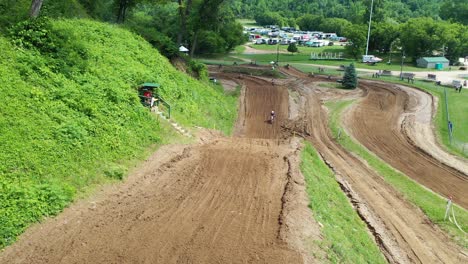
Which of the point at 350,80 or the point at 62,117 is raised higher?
the point at 62,117

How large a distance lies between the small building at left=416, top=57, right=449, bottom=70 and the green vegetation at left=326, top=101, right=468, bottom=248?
6964cm

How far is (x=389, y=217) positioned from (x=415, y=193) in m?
5.18

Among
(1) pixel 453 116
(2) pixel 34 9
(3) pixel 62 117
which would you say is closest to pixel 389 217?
(3) pixel 62 117

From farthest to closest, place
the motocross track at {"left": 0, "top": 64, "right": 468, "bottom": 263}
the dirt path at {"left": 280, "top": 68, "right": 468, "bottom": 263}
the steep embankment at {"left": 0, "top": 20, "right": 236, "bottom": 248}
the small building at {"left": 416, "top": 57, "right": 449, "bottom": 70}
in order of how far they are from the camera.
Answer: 1. the small building at {"left": 416, "top": 57, "right": 449, "bottom": 70}
2. the dirt path at {"left": 280, "top": 68, "right": 468, "bottom": 263}
3. the steep embankment at {"left": 0, "top": 20, "right": 236, "bottom": 248}
4. the motocross track at {"left": 0, "top": 64, "right": 468, "bottom": 263}

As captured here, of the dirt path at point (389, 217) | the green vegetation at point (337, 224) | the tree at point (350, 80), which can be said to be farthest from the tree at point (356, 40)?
the green vegetation at point (337, 224)

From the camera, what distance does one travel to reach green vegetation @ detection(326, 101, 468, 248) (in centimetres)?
2310

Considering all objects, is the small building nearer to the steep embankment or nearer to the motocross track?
the motocross track

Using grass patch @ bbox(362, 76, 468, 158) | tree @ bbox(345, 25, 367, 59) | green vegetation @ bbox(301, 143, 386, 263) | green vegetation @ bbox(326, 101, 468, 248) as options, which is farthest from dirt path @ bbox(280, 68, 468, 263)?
tree @ bbox(345, 25, 367, 59)

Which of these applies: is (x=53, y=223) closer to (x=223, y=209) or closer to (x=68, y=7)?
(x=223, y=209)

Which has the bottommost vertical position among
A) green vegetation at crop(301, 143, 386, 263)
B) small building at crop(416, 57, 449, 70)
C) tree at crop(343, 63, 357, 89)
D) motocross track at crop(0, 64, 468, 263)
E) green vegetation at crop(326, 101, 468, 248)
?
green vegetation at crop(326, 101, 468, 248)

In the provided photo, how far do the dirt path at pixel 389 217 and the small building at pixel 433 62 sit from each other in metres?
73.4

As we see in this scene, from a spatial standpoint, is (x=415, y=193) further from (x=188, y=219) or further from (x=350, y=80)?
(x=350, y=80)

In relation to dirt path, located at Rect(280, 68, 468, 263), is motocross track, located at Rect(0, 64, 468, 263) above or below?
above

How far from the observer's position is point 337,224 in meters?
17.9
